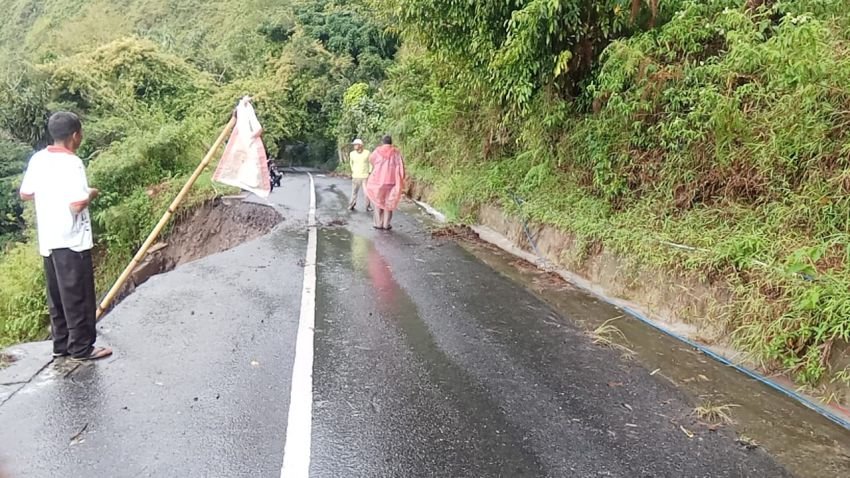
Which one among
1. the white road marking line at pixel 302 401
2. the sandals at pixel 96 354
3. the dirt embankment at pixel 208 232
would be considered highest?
the white road marking line at pixel 302 401

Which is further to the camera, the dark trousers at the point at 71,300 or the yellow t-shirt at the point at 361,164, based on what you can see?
the yellow t-shirt at the point at 361,164

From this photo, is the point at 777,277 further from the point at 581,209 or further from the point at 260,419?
the point at 260,419

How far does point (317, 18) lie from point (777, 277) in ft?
134

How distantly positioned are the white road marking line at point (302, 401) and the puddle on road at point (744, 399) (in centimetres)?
285

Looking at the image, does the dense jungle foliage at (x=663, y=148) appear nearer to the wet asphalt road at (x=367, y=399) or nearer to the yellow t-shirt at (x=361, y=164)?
the wet asphalt road at (x=367, y=399)

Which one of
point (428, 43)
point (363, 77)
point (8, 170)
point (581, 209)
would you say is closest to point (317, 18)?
point (363, 77)

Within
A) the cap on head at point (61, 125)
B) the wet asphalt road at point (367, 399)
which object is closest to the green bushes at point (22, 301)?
the wet asphalt road at point (367, 399)

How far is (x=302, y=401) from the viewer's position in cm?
414

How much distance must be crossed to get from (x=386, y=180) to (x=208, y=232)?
20.0 feet

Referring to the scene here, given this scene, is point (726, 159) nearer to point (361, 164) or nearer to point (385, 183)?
point (385, 183)

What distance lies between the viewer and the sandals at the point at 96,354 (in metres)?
4.78

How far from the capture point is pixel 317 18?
40.7 metres

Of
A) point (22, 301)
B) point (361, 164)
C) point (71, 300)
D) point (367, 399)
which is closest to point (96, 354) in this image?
point (71, 300)

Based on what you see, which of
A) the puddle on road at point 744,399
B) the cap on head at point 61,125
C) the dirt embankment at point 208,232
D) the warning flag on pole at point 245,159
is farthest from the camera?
the dirt embankment at point 208,232
